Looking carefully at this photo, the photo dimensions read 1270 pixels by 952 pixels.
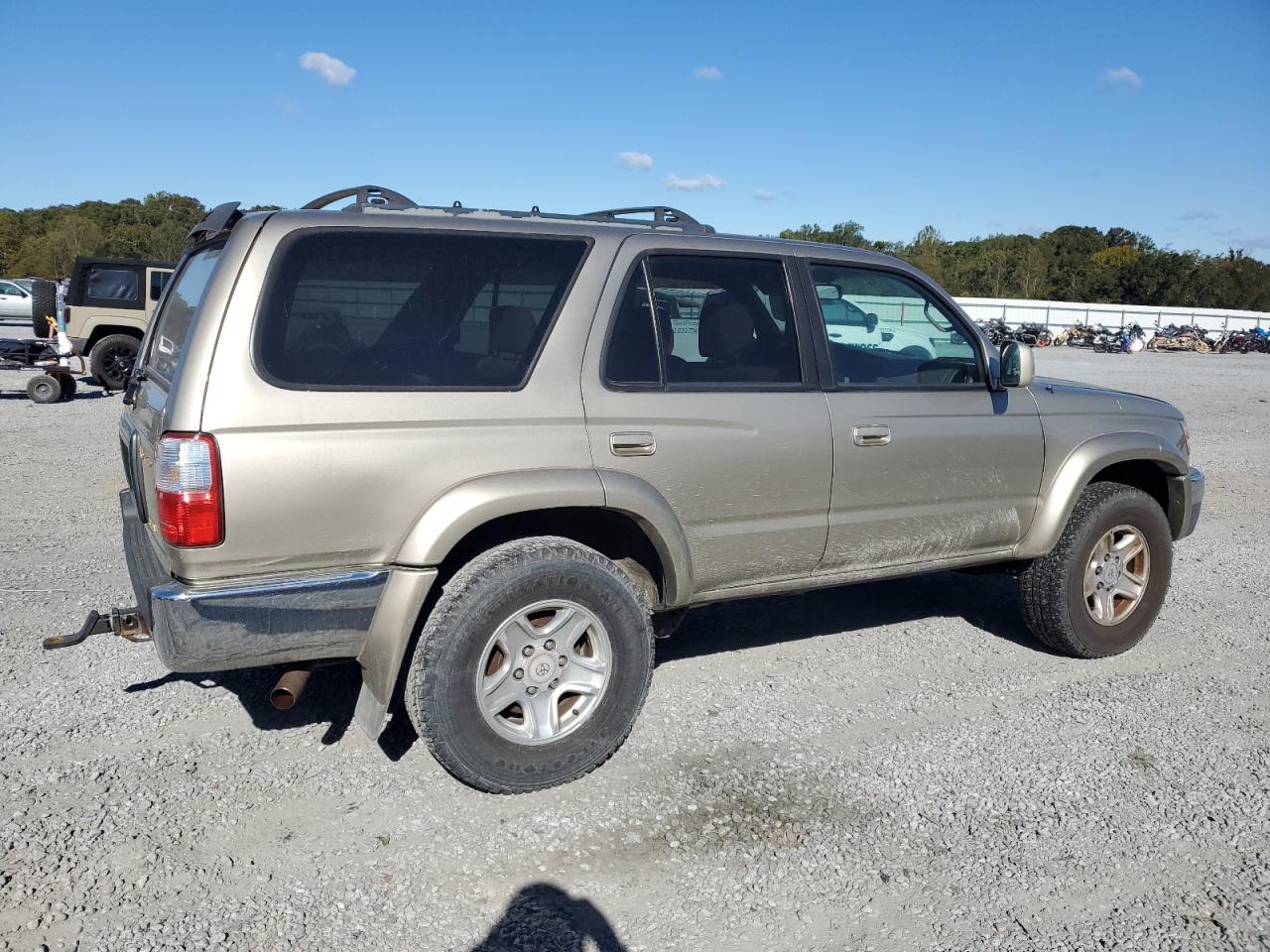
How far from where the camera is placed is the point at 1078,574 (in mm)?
4879

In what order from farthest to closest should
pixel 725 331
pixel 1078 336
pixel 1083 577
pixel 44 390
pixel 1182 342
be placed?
1. pixel 1078 336
2. pixel 1182 342
3. pixel 44 390
4. pixel 1083 577
5. pixel 725 331

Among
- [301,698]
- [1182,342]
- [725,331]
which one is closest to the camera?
[725,331]

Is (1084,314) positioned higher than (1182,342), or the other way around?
(1084,314)

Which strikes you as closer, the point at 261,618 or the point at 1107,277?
the point at 261,618

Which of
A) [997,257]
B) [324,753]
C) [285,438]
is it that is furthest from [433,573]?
[997,257]

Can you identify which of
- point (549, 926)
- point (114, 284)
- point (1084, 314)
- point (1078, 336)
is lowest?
point (549, 926)

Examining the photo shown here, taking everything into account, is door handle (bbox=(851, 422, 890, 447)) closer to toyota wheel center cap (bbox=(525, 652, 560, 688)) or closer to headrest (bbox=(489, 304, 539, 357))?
headrest (bbox=(489, 304, 539, 357))

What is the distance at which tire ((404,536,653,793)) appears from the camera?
11.0ft

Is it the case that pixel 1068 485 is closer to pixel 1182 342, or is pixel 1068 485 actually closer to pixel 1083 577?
pixel 1083 577

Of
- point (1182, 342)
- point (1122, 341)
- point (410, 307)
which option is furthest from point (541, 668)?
point (1182, 342)

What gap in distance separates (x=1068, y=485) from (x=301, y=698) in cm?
360

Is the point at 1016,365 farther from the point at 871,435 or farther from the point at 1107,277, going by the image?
the point at 1107,277

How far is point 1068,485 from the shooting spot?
4.72 meters

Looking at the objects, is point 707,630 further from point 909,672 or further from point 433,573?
point 433,573
